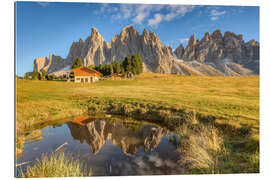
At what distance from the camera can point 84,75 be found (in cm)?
657

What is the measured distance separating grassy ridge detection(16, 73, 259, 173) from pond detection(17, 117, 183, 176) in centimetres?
69

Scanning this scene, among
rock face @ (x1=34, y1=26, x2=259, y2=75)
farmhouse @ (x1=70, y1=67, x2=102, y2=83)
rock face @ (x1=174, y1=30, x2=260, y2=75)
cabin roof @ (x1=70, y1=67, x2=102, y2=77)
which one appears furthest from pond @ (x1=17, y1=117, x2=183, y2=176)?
rock face @ (x1=174, y1=30, x2=260, y2=75)

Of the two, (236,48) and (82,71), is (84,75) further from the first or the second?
(236,48)

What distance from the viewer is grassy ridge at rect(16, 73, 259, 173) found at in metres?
3.73

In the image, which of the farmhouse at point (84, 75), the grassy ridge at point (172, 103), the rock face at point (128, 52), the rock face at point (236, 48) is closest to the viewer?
the grassy ridge at point (172, 103)

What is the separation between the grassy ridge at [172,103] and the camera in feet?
12.2

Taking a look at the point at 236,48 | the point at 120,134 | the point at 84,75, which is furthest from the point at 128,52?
the point at 120,134

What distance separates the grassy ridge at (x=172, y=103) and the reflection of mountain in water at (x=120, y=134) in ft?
2.46

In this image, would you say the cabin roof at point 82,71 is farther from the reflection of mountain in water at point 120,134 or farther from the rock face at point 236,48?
the rock face at point 236,48

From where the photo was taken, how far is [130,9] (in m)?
4.75

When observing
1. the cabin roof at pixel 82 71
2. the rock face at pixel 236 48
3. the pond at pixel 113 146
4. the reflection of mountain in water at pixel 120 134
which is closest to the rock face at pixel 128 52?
the rock face at pixel 236 48

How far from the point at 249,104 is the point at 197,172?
3217 mm
